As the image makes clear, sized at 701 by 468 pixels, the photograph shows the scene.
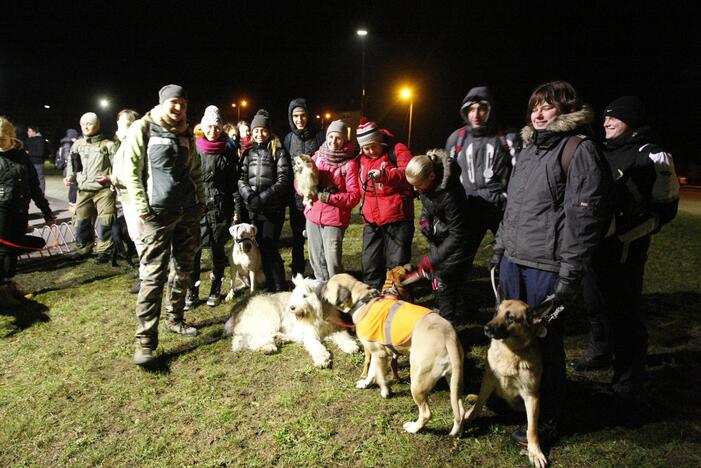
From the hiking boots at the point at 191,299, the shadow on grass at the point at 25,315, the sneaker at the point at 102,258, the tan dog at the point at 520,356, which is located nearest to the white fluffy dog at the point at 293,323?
the hiking boots at the point at 191,299

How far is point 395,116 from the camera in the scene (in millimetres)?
40406

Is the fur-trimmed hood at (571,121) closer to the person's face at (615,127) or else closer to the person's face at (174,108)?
the person's face at (615,127)

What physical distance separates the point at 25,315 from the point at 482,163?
569 centimetres

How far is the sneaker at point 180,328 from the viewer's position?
174 inches

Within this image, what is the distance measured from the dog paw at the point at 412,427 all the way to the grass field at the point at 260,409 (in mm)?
47

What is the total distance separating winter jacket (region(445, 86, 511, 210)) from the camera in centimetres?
384

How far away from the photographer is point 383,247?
14.9ft

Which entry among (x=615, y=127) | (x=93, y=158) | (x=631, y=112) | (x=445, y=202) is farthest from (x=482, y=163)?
(x=93, y=158)

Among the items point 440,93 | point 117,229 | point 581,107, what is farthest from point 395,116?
point 581,107

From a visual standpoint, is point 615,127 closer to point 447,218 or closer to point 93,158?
point 447,218

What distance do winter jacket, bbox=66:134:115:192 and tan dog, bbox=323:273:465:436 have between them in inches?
233

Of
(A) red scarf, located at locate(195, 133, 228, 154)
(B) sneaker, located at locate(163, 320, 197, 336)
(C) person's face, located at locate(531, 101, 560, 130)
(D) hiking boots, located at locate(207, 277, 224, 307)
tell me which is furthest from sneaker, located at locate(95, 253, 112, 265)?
(C) person's face, located at locate(531, 101, 560, 130)

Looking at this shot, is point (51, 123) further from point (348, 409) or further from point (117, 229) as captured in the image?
point (348, 409)

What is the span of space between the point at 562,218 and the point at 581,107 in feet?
2.23
